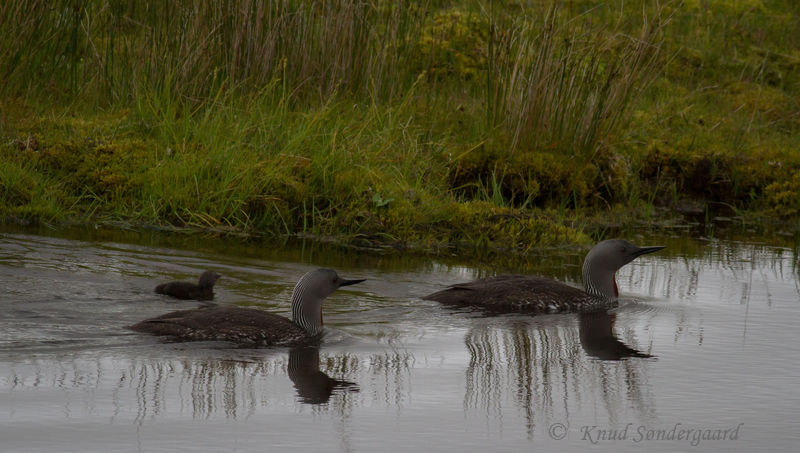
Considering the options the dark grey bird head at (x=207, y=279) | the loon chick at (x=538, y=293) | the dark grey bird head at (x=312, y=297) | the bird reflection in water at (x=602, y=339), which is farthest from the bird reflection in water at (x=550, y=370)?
the dark grey bird head at (x=207, y=279)

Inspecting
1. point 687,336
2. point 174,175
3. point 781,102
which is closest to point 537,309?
point 687,336

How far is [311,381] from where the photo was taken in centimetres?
591

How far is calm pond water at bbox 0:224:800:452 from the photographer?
16.6ft

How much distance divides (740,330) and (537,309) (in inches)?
53.5

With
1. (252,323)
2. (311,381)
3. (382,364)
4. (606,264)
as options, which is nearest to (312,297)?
(252,323)

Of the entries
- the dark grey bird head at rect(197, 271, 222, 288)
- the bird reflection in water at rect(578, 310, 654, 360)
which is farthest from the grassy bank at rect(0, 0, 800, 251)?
the bird reflection in water at rect(578, 310, 654, 360)

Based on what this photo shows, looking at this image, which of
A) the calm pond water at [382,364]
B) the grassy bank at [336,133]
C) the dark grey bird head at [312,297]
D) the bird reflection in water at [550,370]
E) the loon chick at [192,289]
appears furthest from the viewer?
the grassy bank at [336,133]

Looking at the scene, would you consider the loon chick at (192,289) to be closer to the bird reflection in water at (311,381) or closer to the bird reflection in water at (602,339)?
the bird reflection in water at (311,381)

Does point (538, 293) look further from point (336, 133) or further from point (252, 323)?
point (336, 133)

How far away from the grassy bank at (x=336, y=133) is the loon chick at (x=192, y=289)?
2.40 meters

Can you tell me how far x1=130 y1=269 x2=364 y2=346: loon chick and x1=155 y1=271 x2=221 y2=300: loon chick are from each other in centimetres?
92

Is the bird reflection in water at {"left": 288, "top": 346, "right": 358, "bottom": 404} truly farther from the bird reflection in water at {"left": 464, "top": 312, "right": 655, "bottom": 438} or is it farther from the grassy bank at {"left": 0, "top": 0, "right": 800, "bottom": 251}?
the grassy bank at {"left": 0, "top": 0, "right": 800, "bottom": 251}

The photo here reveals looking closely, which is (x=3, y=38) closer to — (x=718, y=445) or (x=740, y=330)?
(x=740, y=330)

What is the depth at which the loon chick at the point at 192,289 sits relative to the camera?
7.86 meters
